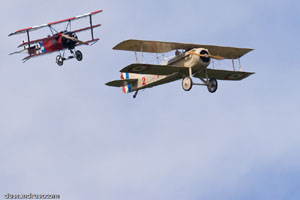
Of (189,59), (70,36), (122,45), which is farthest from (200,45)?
(70,36)

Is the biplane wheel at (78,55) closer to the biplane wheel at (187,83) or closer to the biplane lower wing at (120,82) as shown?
the biplane lower wing at (120,82)

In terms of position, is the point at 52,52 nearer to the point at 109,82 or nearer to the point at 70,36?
the point at 70,36

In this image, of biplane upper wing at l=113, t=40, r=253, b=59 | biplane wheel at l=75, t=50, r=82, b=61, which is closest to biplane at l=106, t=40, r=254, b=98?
biplane upper wing at l=113, t=40, r=253, b=59

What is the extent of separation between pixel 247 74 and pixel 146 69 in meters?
6.80

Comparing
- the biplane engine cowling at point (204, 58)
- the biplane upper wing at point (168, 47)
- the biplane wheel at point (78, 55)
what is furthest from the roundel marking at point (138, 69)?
the biplane wheel at point (78, 55)

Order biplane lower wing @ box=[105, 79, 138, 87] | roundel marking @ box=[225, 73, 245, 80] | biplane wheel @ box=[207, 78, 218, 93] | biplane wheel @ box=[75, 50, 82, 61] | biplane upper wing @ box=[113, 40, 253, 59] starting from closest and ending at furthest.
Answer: biplane upper wing @ box=[113, 40, 253, 59], biplane wheel @ box=[207, 78, 218, 93], biplane lower wing @ box=[105, 79, 138, 87], roundel marking @ box=[225, 73, 245, 80], biplane wheel @ box=[75, 50, 82, 61]

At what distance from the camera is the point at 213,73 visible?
43156 mm

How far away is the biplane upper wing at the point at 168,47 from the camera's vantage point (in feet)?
133

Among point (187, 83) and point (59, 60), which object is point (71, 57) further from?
point (187, 83)

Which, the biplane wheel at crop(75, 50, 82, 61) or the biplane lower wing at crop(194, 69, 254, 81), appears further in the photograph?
the biplane wheel at crop(75, 50, 82, 61)

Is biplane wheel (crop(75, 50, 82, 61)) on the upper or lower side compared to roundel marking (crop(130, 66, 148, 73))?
upper

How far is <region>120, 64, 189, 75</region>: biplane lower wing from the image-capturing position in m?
39.5

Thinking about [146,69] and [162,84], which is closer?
[146,69]

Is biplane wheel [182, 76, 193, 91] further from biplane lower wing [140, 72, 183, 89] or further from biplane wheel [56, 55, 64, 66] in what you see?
biplane wheel [56, 55, 64, 66]
